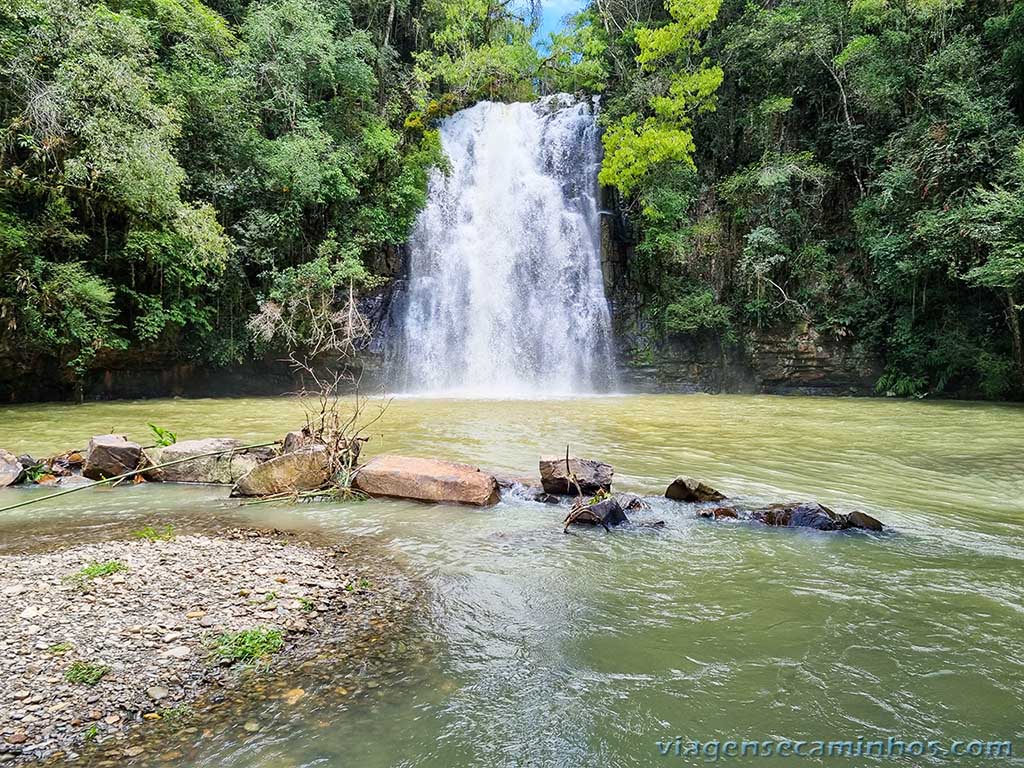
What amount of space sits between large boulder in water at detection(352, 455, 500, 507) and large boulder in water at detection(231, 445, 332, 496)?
40 cm

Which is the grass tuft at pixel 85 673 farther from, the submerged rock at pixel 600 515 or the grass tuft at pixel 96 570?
the submerged rock at pixel 600 515

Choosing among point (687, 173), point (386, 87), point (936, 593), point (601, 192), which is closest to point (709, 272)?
point (687, 173)

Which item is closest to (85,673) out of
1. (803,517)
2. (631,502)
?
(631,502)

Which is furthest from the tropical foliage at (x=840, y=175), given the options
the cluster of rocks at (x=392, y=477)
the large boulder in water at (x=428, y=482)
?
the large boulder in water at (x=428, y=482)

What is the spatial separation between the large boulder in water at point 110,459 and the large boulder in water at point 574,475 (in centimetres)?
460

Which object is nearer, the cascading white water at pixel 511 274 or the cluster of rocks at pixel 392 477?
the cluster of rocks at pixel 392 477

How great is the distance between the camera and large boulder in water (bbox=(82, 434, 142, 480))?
6.45m

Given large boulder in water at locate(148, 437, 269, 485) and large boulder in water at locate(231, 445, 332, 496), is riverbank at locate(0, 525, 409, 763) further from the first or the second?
large boulder in water at locate(148, 437, 269, 485)

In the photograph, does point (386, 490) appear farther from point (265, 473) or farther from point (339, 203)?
point (339, 203)

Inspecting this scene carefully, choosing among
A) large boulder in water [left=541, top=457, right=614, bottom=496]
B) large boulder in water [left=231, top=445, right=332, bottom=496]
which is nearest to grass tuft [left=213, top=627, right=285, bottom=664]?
large boulder in water [left=231, top=445, right=332, bottom=496]

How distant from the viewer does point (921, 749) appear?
2.11 m

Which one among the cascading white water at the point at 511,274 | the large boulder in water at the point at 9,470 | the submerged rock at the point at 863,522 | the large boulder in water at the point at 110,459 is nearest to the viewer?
the submerged rock at the point at 863,522

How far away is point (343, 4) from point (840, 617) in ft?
81.0

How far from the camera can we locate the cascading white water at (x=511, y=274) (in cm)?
1956
